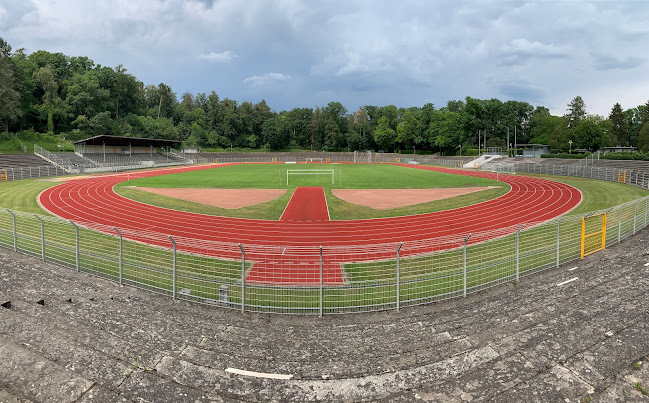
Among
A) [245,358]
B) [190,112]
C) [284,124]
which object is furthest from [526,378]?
[190,112]

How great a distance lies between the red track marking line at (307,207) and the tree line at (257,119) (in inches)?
2542

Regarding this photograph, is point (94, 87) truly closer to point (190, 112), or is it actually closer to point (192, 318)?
point (190, 112)

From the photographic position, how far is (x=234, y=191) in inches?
1297

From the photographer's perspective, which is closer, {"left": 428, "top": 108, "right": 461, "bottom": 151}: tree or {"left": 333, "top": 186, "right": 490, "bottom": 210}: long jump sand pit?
{"left": 333, "top": 186, "right": 490, "bottom": 210}: long jump sand pit

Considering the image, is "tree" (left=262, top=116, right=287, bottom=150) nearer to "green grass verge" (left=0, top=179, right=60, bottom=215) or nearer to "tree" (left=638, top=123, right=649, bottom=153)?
"green grass verge" (left=0, top=179, right=60, bottom=215)

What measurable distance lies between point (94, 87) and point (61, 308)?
95.0 metres

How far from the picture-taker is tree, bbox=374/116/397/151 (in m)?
118

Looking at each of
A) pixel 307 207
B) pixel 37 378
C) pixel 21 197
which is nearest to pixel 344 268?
pixel 37 378

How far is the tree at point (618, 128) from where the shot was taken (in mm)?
99688

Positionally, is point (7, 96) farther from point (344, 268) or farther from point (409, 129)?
point (409, 129)

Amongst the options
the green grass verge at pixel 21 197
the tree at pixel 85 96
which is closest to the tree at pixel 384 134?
the tree at pixel 85 96

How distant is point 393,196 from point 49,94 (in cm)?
8248

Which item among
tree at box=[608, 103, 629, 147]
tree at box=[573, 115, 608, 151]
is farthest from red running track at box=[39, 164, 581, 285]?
tree at box=[608, 103, 629, 147]

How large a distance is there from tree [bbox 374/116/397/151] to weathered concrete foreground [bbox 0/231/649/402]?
112 metres
